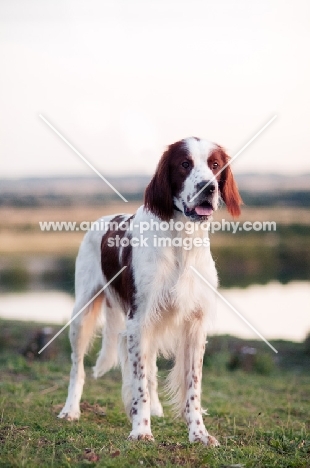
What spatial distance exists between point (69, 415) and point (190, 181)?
2.46m

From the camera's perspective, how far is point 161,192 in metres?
5.11

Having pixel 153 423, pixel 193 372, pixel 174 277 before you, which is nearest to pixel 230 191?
pixel 174 277

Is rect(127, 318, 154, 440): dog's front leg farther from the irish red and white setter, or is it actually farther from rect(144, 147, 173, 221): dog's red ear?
rect(144, 147, 173, 221): dog's red ear

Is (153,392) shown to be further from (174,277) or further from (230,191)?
(230,191)

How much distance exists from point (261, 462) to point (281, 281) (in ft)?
43.6

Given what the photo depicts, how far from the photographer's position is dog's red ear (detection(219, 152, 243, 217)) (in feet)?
17.2

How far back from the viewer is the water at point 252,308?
38.8ft

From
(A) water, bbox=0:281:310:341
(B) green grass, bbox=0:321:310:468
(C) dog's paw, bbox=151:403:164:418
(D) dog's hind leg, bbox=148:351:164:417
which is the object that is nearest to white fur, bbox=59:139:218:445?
(B) green grass, bbox=0:321:310:468

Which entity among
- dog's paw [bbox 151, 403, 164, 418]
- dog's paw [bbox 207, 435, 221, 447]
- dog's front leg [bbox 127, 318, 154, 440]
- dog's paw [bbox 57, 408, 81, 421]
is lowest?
dog's paw [bbox 207, 435, 221, 447]

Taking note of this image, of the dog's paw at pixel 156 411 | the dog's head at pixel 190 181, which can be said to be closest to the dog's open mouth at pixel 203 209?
the dog's head at pixel 190 181

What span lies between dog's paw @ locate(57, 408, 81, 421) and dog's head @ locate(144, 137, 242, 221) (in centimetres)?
206

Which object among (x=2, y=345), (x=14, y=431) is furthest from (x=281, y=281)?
(x=14, y=431)

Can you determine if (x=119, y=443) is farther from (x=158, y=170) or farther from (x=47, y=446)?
(x=158, y=170)

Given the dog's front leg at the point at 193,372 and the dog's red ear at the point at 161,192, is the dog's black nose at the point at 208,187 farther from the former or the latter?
the dog's front leg at the point at 193,372
